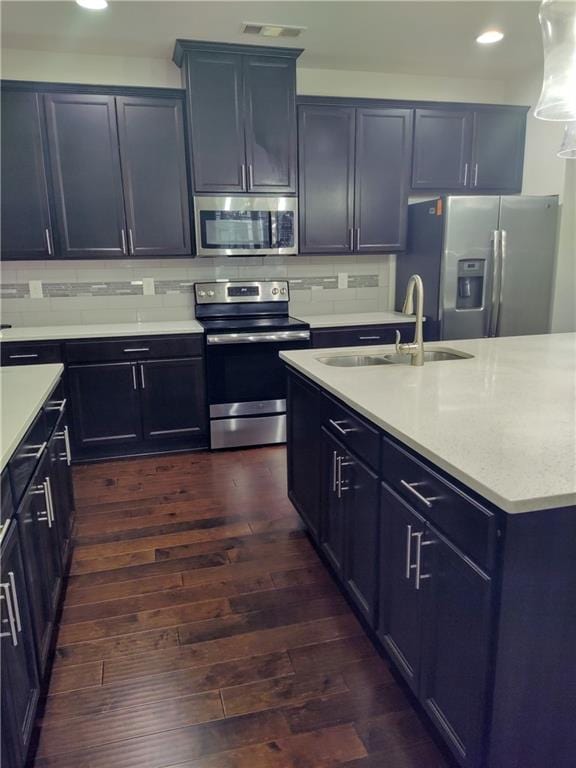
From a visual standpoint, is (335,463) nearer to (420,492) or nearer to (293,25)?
(420,492)

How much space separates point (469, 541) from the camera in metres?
1.16

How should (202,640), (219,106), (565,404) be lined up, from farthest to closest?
(219,106)
(202,640)
(565,404)

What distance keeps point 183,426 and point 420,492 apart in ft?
8.48

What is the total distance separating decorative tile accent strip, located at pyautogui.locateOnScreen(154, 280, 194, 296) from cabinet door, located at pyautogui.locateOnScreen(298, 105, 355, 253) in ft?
3.02

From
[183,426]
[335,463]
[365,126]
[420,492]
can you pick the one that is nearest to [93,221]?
[183,426]

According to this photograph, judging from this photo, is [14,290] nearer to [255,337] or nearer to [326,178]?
[255,337]

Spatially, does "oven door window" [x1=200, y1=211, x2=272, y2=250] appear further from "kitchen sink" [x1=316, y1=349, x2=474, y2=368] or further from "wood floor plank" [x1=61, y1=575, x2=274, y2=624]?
"wood floor plank" [x1=61, y1=575, x2=274, y2=624]

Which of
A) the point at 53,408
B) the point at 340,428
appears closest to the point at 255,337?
the point at 53,408

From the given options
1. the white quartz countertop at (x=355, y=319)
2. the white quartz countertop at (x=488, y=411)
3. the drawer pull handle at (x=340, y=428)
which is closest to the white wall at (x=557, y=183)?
the white quartz countertop at (x=355, y=319)

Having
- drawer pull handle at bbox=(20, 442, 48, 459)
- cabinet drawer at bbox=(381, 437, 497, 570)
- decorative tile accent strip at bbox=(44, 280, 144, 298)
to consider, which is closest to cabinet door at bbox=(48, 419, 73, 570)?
drawer pull handle at bbox=(20, 442, 48, 459)

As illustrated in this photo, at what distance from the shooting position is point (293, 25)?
10.4 feet

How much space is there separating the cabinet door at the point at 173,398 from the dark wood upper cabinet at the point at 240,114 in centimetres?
123

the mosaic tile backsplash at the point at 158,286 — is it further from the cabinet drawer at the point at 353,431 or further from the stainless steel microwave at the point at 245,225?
the cabinet drawer at the point at 353,431

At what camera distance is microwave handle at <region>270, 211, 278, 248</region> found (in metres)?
3.78
